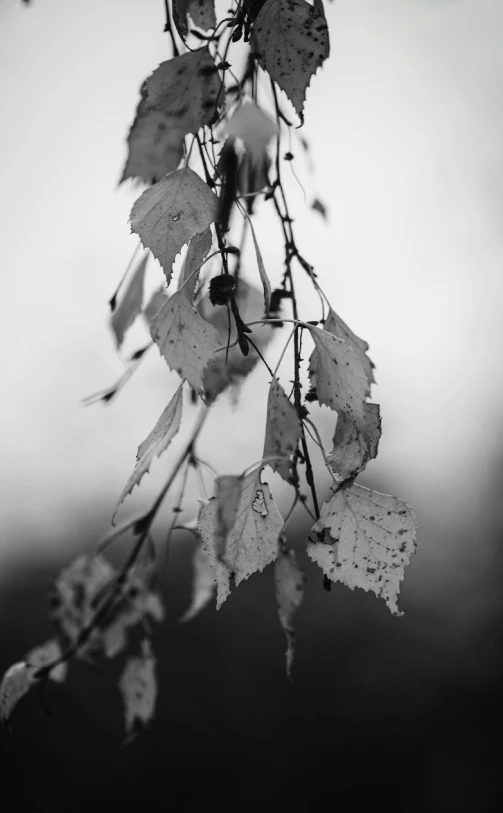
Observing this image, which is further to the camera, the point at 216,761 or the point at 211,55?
the point at 216,761

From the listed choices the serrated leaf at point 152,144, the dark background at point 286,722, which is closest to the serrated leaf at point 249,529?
the serrated leaf at point 152,144

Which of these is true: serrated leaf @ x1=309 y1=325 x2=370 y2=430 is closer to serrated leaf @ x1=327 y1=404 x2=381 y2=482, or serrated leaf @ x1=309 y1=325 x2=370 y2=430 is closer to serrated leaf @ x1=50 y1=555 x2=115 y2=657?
serrated leaf @ x1=327 y1=404 x2=381 y2=482

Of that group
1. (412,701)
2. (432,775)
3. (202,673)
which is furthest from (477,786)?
(202,673)

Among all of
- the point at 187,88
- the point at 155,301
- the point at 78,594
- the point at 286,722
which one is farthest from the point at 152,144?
the point at 286,722

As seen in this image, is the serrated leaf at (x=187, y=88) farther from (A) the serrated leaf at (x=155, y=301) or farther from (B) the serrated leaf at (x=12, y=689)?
(B) the serrated leaf at (x=12, y=689)

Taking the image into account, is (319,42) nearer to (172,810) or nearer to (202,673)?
(202,673)

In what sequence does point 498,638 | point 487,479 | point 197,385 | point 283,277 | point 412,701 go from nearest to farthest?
1. point 197,385
2. point 283,277
3. point 412,701
4. point 498,638
5. point 487,479

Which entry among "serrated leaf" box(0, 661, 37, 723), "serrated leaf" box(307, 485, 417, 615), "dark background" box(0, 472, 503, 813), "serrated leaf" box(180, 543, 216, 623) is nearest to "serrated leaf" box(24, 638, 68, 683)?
"serrated leaf" box(0, 661, 37, 723)
